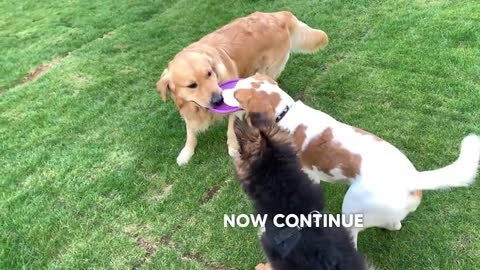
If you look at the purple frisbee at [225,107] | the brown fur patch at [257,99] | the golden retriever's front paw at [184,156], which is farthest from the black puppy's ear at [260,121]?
the golden retriever's front paw at [184,156]

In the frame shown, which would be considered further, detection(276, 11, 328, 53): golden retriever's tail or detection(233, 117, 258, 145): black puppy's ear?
detection(276, 11, 328, 53): golden retriever's tail

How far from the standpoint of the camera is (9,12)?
7.40 m

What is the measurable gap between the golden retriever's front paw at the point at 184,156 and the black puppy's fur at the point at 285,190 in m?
1.68

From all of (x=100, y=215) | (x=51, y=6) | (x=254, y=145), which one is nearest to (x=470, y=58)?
(x=254, y=145)

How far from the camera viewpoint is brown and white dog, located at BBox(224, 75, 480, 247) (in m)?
2.22

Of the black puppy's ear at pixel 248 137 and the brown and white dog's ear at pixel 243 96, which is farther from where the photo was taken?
the brown and white dog's ear at pixel 243 96

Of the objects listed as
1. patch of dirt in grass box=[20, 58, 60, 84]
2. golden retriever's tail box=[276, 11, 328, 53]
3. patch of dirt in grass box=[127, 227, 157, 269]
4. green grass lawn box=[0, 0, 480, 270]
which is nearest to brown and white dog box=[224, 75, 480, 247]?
green grass lawn box=[0, 0, 480, 270]

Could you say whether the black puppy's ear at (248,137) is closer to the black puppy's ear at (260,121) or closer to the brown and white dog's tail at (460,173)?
the black puppy's ear at (260,121)

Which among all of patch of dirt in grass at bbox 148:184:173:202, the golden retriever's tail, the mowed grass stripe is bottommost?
the mowed grass stripe

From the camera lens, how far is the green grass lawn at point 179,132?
2.95m

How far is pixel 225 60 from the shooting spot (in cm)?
365

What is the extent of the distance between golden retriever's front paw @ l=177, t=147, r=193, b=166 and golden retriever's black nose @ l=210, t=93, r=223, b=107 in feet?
1.85

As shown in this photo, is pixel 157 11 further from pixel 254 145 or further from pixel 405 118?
pixel 254 145

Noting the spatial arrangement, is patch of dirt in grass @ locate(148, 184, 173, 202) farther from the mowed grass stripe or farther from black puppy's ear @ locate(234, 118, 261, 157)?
the mowed grass stripe
